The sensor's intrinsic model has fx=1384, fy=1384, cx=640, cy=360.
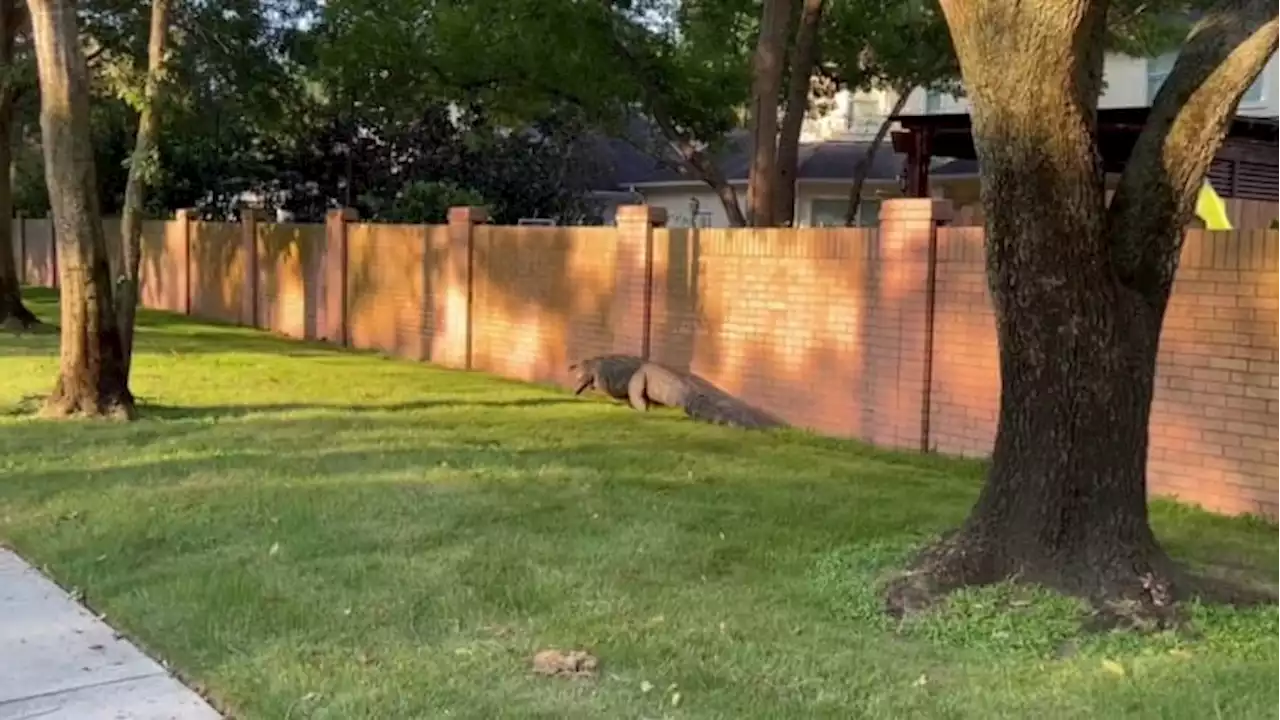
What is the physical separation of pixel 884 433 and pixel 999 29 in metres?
6.01

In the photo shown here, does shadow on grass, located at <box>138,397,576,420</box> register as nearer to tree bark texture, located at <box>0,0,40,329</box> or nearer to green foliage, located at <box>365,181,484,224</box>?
tree bark texture, located at <box>0,0,40,329</box>

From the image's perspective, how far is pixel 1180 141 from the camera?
5.93m

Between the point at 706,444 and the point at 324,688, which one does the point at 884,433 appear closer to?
the point at 706,444

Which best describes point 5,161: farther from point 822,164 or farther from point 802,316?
point 802,316

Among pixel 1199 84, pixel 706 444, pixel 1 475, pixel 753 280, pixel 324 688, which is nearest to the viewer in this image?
pixel 324 688

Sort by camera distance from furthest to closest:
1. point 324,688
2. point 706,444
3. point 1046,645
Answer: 1. point 706,444
2. point 1046,645
3. point 324,688

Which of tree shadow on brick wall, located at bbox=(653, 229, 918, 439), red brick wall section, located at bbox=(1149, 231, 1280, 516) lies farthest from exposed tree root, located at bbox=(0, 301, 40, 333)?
red brick wall section, located at bbox=(1149, 231, 1280, 516)

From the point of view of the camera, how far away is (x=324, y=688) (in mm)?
5008

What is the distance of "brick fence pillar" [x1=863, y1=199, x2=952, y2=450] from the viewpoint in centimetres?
1097

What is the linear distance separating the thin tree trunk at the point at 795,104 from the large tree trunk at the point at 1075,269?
10053 millimetres

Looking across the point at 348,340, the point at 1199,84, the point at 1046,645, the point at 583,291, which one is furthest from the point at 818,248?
the point at 348,340

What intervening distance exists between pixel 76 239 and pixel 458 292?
640cm

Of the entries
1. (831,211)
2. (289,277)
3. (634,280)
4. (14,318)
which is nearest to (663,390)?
(634,280)

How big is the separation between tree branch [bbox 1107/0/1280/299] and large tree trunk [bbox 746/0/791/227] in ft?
30.7
